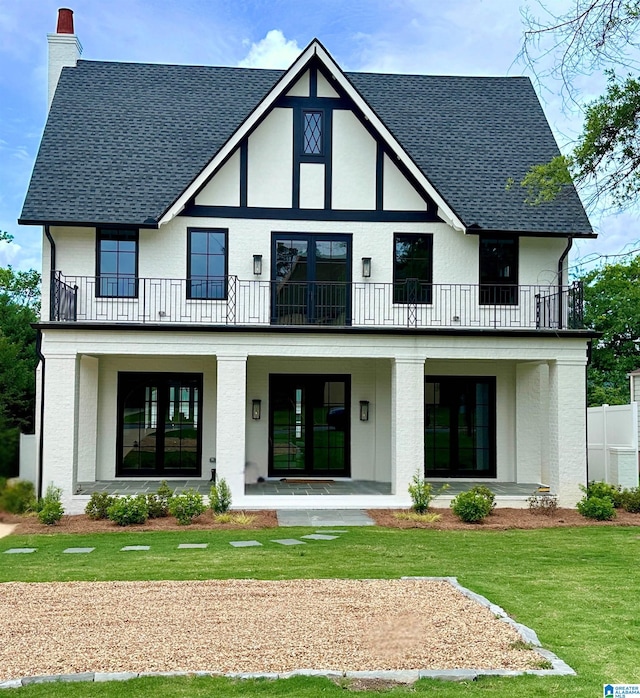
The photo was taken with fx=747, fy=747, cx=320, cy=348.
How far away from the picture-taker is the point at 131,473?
1731 cm

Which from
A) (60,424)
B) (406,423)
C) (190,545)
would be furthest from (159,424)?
(190,545)

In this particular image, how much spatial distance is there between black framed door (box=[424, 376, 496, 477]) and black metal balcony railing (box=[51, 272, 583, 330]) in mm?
1887

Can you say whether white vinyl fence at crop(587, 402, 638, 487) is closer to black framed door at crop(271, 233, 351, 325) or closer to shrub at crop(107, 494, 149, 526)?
black framed door at crop(271, 233, 351, 325)

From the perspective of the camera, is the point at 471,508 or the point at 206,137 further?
the point at 206,137

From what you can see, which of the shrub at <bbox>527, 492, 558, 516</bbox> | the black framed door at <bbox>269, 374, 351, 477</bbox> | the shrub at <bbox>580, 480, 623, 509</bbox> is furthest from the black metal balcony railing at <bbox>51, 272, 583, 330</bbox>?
the shrub at <bbox>527, 492, 558, 516</bbox>

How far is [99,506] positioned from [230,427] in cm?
291

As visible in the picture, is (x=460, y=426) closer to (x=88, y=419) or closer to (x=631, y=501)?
(x=631, y=501)

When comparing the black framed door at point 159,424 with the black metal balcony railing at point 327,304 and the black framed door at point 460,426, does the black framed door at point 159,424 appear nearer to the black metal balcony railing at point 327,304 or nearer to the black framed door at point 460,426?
the black metal balcony railing at point 327,304

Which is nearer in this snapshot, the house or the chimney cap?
the house

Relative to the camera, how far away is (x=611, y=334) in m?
34.3

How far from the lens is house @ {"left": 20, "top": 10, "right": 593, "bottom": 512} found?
1549cm

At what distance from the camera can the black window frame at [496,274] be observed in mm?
17141

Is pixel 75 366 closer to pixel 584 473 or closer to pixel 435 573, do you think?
pixel 435 573

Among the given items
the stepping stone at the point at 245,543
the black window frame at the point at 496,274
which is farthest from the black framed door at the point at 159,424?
the black window frame at the point at 496,274
